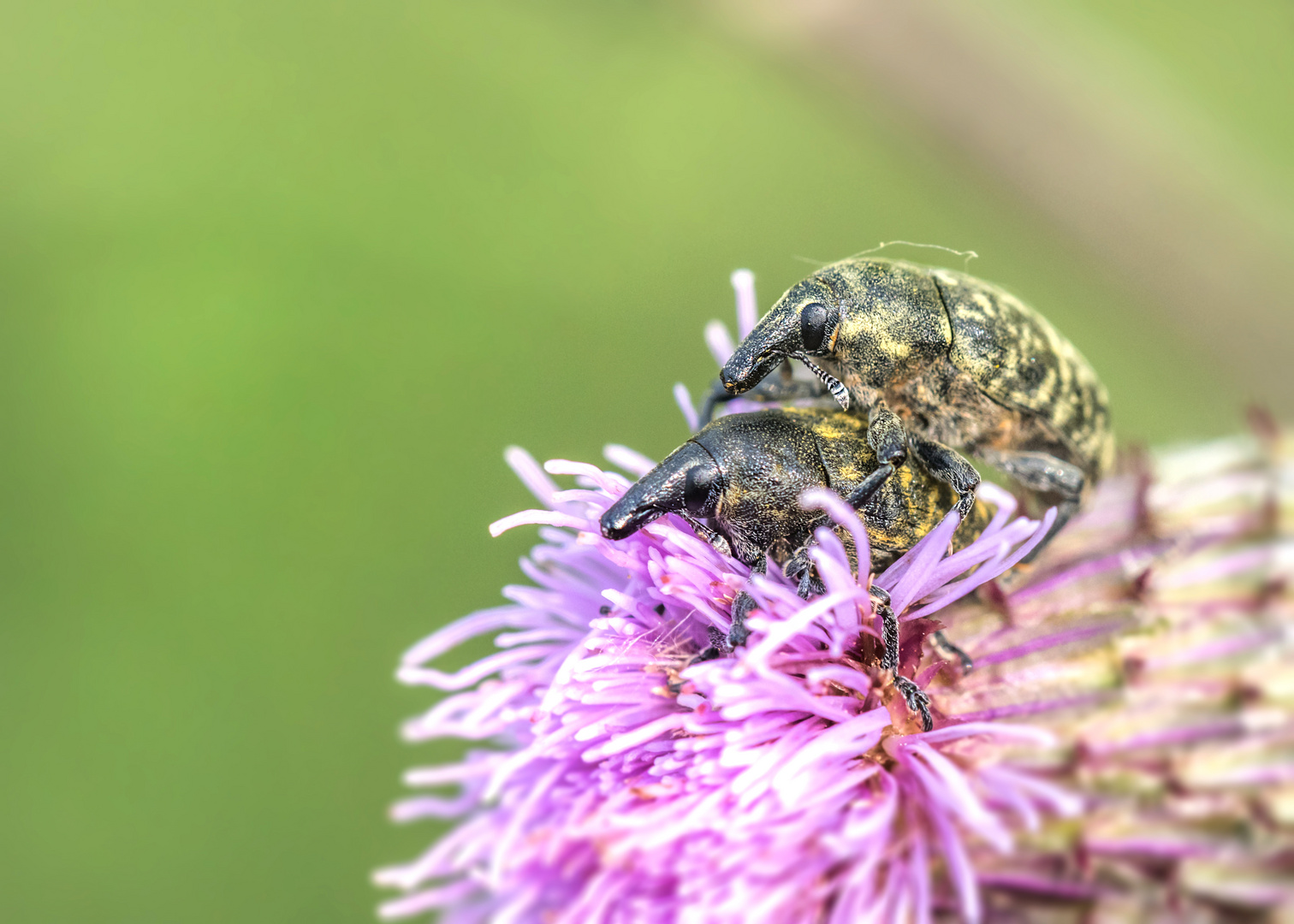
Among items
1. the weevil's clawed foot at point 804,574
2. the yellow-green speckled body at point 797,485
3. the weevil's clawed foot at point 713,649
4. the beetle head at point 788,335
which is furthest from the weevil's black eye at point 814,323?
the weevil's clawed foot at point 713,649

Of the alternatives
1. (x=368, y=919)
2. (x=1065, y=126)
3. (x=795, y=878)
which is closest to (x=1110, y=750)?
(x=795, y=878)

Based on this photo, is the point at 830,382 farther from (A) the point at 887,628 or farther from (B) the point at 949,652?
(B) the point at 949,652

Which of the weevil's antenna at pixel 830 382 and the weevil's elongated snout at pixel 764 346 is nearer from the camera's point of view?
the weevil's elongated snout at pixel 764 346

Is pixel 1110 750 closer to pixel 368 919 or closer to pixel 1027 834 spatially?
pixel 1027 834

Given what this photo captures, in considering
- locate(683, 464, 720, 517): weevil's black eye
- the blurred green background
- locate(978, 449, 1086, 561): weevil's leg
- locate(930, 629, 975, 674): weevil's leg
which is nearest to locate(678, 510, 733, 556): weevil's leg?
locate(683, 464, 720, 517): weevil's black eye

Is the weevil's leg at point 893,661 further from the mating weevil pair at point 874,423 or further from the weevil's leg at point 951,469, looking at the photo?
the weevil's leg at point 951,469

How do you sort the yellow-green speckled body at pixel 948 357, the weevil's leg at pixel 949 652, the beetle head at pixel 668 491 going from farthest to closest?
the weevil's leg at pixel 949 652 → the yellow-green speckled body at pixel 948 357 → the beetle head at pixel 668 491

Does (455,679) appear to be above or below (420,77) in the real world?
below
